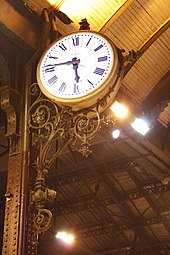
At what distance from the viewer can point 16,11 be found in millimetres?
6746

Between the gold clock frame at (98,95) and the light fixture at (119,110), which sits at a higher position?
the light fixture at (119,110)

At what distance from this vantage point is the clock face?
5555 millimetres

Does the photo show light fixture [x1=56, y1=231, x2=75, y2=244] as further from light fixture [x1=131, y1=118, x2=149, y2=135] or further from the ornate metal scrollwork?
the ornate metal scrollwork

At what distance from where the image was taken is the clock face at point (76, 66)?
5555 millimetres

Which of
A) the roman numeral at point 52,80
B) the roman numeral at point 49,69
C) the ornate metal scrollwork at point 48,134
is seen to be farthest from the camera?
the roman numeral at point 49,69

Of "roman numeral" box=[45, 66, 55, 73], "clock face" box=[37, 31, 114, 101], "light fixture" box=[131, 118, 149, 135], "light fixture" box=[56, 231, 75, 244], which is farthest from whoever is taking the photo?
"light fixture" box=[56, 231, 75, 244]

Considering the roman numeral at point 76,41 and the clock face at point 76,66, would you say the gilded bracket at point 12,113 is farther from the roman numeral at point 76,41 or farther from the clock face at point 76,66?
the roman numeral at point 76,41

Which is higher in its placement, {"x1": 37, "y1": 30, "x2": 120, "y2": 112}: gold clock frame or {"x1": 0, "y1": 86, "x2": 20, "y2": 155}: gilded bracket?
{"x1": 0, "y1": 86, "x2": 20, "y2": 155}: gilded bracket

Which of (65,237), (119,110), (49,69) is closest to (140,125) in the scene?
(119,110)

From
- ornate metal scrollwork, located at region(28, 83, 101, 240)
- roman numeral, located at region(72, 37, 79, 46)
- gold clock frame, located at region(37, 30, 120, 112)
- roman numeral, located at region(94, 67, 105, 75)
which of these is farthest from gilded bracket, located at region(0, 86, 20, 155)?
roman numeral, located at region(94, 67, 105, 75)

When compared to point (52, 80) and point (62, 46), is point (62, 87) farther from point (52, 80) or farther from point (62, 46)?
point (62, 46)

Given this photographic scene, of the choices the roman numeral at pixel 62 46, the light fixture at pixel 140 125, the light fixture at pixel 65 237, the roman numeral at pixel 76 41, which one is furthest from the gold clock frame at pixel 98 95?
the light fixture at pixel 65 237

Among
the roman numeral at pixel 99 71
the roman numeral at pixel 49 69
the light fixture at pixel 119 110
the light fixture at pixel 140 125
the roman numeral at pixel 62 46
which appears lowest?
the roman numeral at pixel 99 71

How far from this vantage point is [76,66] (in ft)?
18.9
